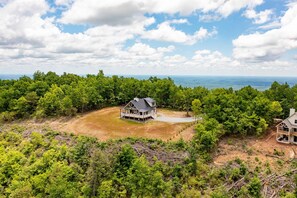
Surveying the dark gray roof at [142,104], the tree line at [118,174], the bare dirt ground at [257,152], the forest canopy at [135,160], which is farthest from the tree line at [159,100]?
the dark gray roof at [142,104]

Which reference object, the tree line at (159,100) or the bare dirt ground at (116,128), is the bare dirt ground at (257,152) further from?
the bare dirt ground at (116,128)

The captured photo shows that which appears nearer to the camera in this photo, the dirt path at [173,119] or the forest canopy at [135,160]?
the forest canopy at [135,160]

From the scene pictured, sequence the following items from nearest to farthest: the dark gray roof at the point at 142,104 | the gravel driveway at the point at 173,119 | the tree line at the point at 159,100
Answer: the tree line at the point at 159,100 < the gravel driveway at the point at 173,119 < the dark gray roof at the point at 142,104

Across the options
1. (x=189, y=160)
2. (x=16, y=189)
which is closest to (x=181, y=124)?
(x=189, y=160)

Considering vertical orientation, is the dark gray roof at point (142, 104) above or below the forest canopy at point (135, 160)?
above

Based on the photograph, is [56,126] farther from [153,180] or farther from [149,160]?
[153,180]

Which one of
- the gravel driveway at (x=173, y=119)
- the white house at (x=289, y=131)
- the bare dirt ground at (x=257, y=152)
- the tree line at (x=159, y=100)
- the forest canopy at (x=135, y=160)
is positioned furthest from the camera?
the gravel driveway at (x=173, y=119)
